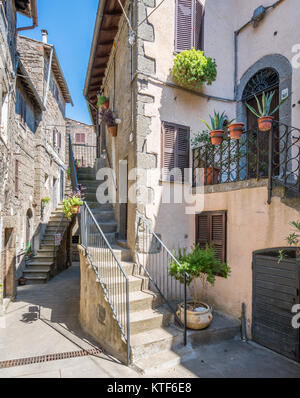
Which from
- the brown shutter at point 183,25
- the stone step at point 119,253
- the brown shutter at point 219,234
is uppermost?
the brown shutter at point 183,25

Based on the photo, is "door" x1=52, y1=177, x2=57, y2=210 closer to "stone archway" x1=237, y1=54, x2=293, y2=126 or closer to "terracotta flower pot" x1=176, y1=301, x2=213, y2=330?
"stone archway" x1=237, y1=54, x2=293, y2=126

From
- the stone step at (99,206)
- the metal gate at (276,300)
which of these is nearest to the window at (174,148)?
the metal gate at (276,300)

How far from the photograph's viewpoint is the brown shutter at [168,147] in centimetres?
621

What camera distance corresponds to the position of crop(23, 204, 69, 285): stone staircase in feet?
33.3

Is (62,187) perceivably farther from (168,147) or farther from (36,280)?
(168,147)

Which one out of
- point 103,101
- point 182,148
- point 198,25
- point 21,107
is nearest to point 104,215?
point 182,148

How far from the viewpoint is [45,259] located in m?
11.2

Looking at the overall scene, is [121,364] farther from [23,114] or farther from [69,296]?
[23,114]

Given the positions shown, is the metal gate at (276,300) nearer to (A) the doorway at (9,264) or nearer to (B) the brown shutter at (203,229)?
(B) the brown shutter at (203,229)

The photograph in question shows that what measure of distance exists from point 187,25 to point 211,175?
3758 mm

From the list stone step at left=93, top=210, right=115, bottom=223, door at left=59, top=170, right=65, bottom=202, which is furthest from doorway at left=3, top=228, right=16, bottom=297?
door at left=59, top=170, right=65, bottom=202

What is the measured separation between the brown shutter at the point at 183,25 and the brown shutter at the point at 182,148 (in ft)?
6.32
